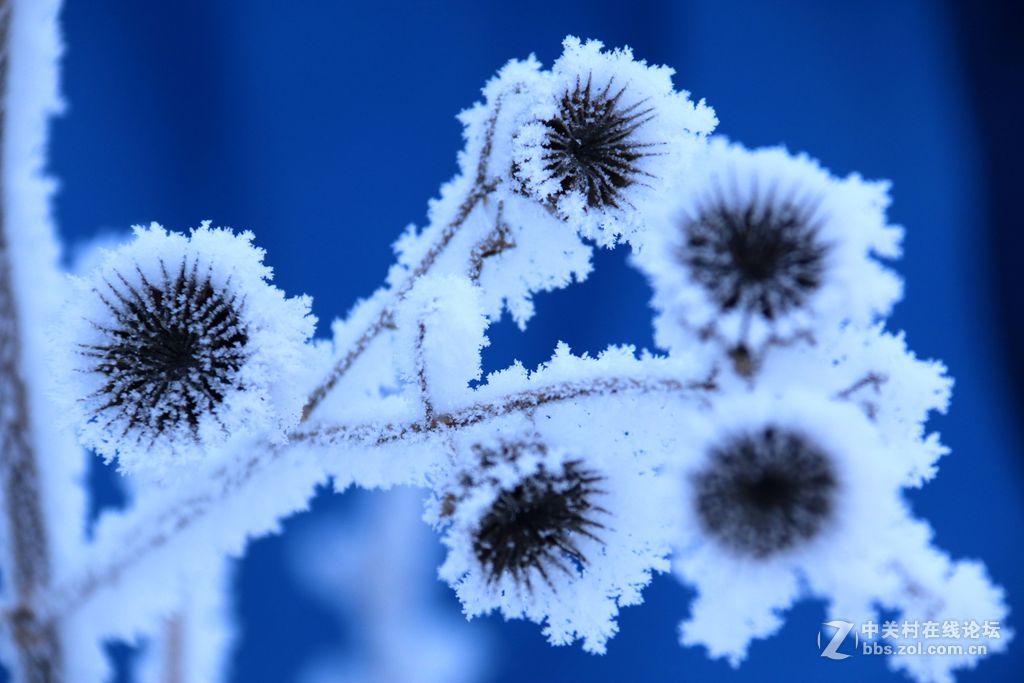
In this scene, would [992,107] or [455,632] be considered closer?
[455,632]

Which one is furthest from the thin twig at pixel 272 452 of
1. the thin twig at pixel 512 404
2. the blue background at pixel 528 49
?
the blue background at pixel 528 49

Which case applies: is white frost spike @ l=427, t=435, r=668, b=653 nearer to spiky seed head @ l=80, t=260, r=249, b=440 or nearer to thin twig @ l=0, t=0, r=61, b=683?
spiky seed head @ l=80, t=260, r=249, b=440

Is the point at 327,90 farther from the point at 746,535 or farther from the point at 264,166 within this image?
the point at 746,535

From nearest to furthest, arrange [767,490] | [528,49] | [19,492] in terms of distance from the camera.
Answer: [767,490] < [19,492] < [528,49]

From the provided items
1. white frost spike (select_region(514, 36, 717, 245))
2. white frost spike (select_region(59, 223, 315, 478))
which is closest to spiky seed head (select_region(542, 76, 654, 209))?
Result: white frost spike (select_region(514, 36, 717, 245))

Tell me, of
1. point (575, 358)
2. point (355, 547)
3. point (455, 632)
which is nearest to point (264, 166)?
point (355, 547)

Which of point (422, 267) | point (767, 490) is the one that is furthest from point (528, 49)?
point (767, 490)

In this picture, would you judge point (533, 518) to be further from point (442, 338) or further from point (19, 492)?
point (19, 492)
